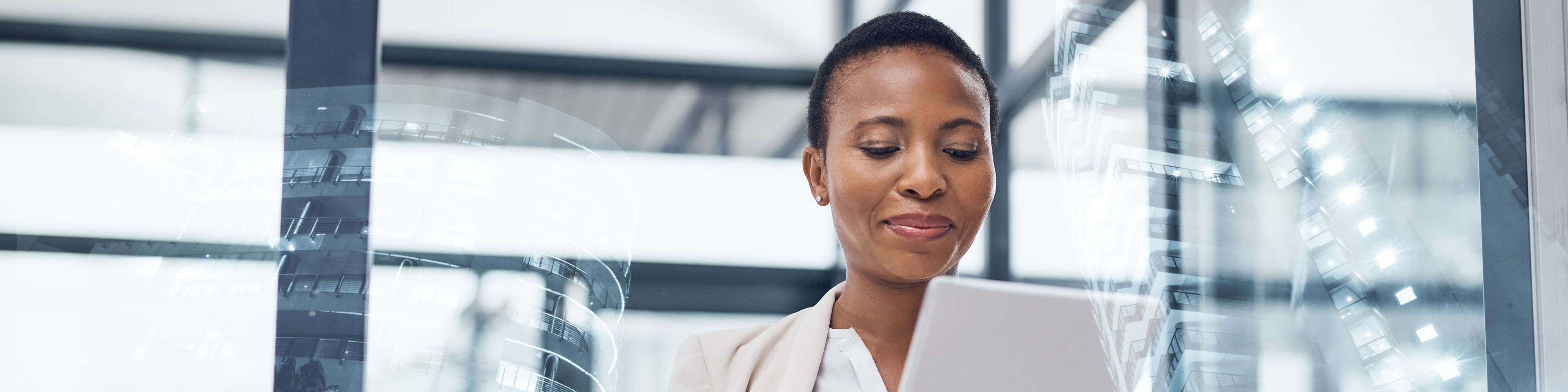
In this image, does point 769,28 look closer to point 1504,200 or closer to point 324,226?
point 324,226

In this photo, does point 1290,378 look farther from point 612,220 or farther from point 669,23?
point 669,23

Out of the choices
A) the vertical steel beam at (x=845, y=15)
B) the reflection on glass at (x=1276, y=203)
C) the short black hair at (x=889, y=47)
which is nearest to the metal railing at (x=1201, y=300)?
the reflection on glass at (x=1276, y=203)

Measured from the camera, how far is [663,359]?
5.08 feet

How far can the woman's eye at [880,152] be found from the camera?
40cm

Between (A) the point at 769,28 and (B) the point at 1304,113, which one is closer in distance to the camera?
(B) the point at 1304,113

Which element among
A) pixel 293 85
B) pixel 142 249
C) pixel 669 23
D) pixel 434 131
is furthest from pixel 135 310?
pixel 669 23

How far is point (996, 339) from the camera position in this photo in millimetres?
190

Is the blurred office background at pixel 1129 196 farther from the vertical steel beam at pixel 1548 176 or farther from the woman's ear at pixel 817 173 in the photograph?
the woman's ear at pixel 817 173

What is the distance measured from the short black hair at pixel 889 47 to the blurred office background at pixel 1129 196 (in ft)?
0.47

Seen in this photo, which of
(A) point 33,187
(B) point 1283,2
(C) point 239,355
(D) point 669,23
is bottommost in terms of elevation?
(C) point 239,355

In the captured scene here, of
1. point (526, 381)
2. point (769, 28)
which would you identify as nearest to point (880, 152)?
point (526, 381)

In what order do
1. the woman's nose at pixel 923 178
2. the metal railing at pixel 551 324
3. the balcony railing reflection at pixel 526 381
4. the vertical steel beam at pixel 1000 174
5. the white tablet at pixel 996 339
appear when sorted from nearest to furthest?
the white tablet at pixel 996 339 → the woman's nose at pixel 923 178 → the balcony railing reflection at pixel 526 381 → the metal railing at pixel 551 324 → the vertical steel beam at pixel 1000 174

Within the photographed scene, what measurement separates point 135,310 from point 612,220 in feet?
2.33

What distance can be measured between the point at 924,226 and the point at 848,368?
0.10 metres
